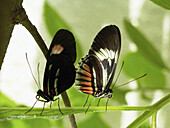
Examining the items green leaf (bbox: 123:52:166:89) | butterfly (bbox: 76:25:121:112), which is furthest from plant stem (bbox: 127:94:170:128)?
green leaf (bbox: 123:52:166:89)

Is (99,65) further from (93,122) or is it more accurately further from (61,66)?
(93,122)

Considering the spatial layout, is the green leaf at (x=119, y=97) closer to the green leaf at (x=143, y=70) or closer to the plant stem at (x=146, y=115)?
the green leaf at (x=143, y=70)

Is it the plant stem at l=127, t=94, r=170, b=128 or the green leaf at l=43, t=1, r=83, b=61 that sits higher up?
the green leaf at l=43, t=1, r=83, b=61

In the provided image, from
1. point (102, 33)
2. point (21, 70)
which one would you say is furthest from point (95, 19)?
point (102, 33)

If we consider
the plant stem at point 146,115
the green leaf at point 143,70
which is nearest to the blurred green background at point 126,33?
the green leaf at point 143,70

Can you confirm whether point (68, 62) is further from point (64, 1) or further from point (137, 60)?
point (64, 1)

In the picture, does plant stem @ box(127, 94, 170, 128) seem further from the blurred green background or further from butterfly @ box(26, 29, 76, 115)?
the blurred green background

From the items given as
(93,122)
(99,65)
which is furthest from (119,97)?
(99,65)
